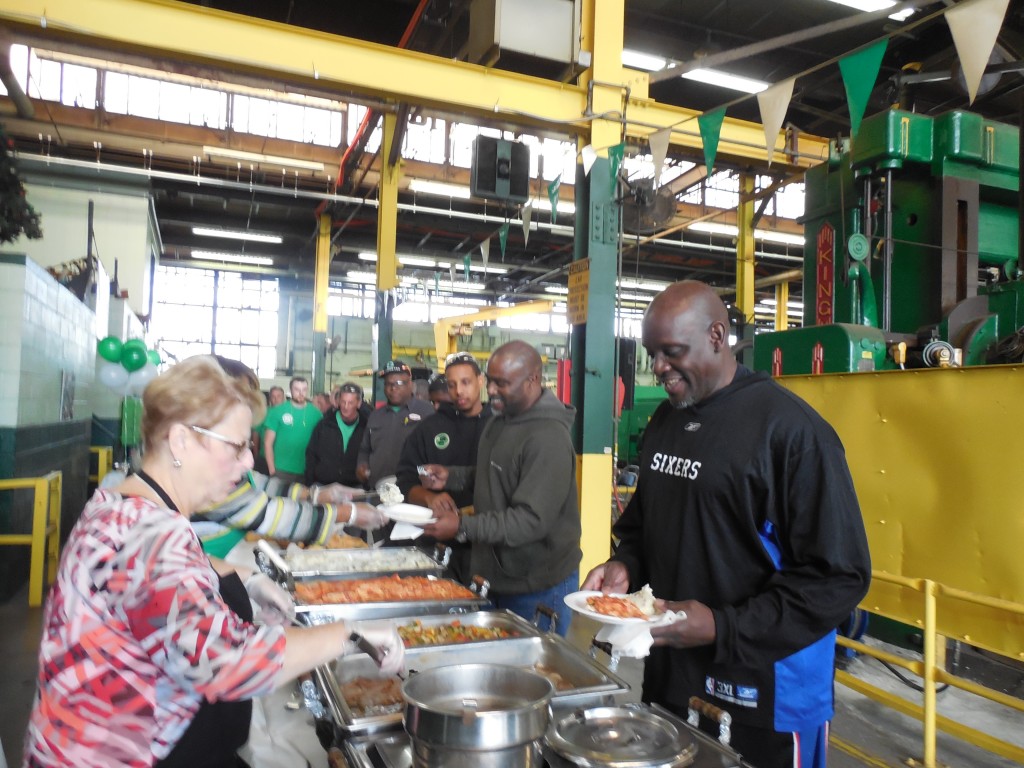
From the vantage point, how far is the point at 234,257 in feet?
63.8

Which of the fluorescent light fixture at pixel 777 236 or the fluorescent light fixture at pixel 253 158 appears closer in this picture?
the fluorescent light fixture at pixel 253 158

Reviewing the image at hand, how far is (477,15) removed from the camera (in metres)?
5.80

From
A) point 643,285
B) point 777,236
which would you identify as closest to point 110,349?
point 777,236

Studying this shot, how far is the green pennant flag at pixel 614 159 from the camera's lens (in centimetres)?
564

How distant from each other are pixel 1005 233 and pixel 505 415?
4764mm

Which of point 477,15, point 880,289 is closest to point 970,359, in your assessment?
point 880,289

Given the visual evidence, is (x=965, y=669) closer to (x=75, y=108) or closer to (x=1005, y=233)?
(x=1005, y=233)

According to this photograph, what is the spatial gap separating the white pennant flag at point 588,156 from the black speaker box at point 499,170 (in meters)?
1.04

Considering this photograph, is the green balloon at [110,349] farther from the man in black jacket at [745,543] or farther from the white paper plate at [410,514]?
the man in black jacket at [745,543]

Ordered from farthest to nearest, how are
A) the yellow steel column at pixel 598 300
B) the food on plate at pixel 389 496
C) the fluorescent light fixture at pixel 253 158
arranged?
the fluorescent light fixture at pixel 253 158 < the yellow steel column at pixel 598 300 < the food on plate at pixel 389 496

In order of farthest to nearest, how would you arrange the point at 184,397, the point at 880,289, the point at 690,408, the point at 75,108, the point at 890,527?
the point at 75,108, the point at 880,289, the point at 890,527, the point at 690,408, the point at 184,397

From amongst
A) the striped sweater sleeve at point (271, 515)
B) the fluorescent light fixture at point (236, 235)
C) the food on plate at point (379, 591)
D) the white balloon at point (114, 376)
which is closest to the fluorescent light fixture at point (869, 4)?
the food on plate at point (379, 591)

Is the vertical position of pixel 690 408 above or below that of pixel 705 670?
above

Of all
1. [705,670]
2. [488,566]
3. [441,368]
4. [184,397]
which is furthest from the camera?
[441,368]
